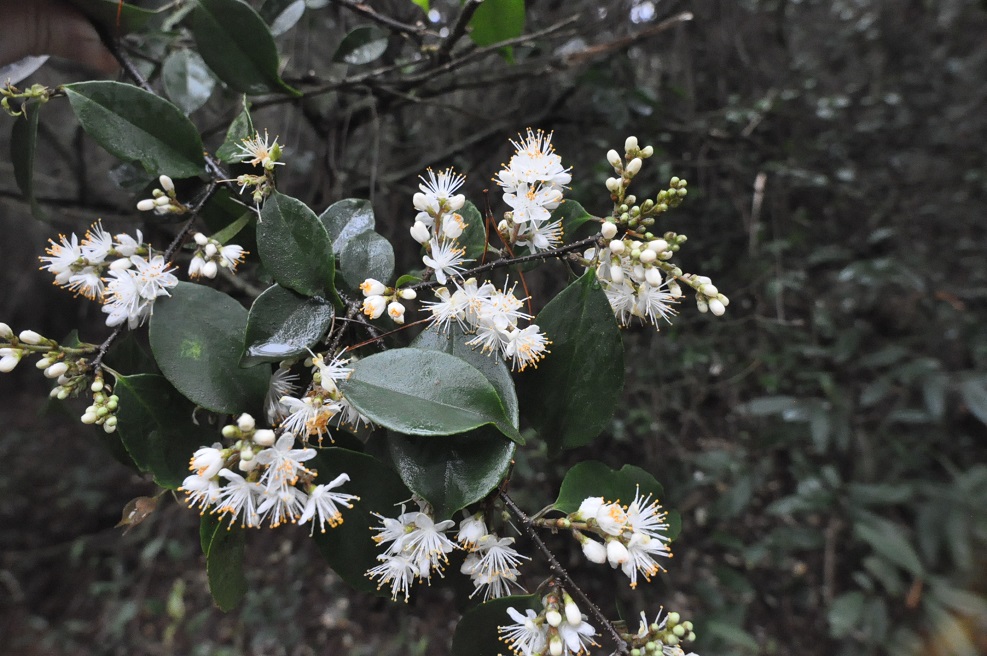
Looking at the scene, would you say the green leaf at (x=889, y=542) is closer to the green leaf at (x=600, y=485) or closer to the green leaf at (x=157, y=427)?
the green leaf at (x=600, y=485)

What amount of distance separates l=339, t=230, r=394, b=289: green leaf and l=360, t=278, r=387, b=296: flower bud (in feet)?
0.14

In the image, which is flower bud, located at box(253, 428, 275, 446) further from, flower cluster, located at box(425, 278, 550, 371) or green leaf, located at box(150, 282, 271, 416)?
flower cluster, located at box(425, 278, 550, 371)

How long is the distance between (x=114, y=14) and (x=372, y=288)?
69 cm

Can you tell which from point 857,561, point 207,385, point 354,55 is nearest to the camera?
point 207,385

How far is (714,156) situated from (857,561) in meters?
1.50

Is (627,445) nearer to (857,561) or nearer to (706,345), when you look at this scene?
(706,345)

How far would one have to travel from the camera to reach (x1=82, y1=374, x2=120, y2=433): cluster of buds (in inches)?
26.7

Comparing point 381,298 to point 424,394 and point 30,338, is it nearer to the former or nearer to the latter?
point 424,394

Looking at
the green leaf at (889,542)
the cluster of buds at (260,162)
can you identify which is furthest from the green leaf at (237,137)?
the green leaf at (889,542)

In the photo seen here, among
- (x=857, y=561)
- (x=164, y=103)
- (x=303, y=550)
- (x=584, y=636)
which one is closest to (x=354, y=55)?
(x=164, y=103)

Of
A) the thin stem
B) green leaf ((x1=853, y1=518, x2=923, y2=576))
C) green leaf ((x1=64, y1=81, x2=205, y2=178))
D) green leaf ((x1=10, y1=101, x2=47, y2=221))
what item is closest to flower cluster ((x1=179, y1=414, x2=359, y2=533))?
the thin stem

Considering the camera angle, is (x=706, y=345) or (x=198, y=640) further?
(x=198, y=640)

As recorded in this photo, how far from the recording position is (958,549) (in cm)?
149

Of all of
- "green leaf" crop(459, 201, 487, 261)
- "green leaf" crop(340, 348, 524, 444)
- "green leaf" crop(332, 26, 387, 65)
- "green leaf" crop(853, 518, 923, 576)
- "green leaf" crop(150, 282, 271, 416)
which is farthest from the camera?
"green leaf" crop(853, 518, 923, 576)
